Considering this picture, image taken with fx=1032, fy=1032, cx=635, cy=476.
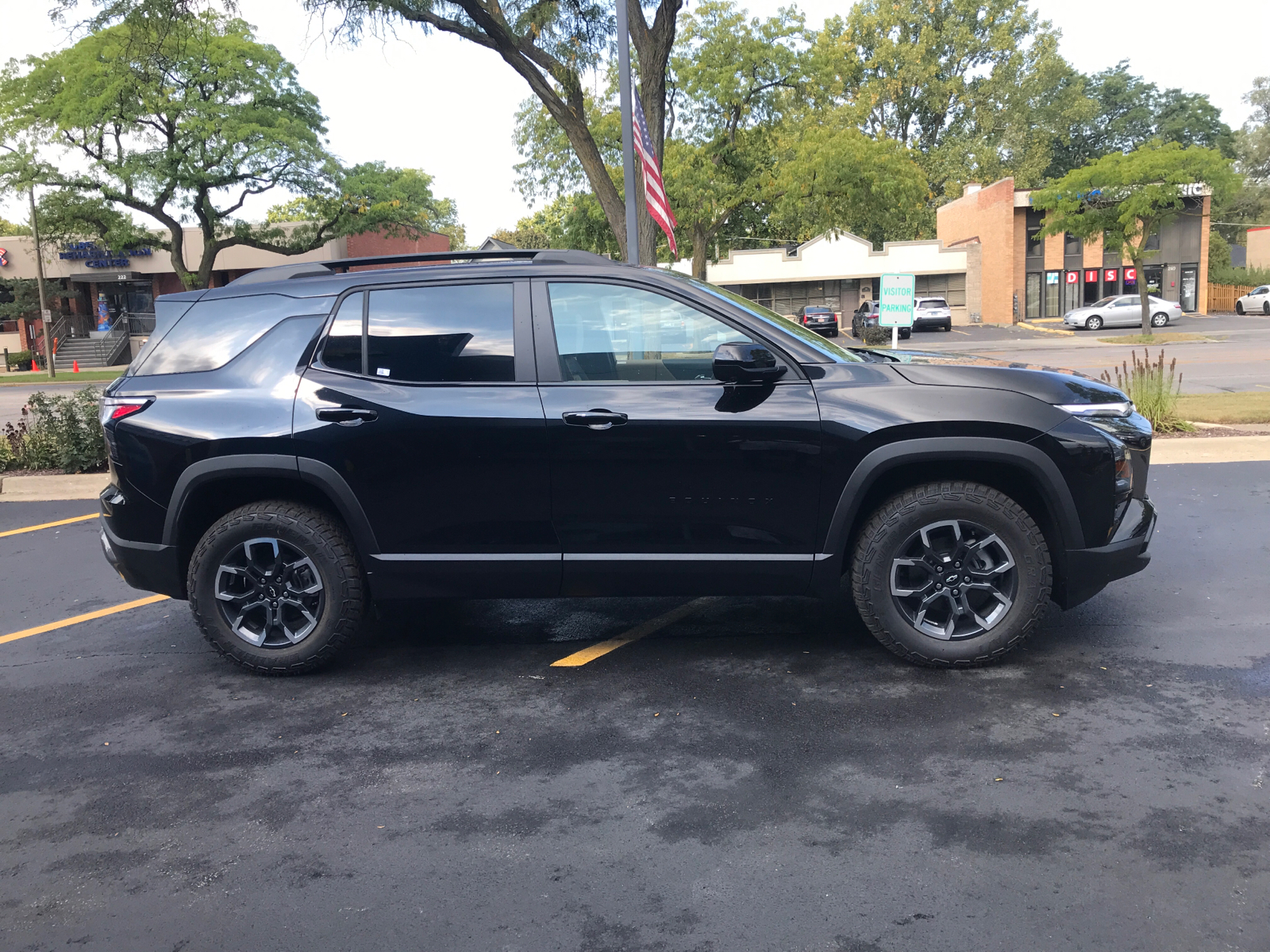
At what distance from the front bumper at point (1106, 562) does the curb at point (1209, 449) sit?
565 cm

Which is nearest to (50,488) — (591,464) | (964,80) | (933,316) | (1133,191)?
(591,464)

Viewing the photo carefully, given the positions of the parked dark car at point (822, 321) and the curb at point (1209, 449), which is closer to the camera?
the curb at point (1209, 449)

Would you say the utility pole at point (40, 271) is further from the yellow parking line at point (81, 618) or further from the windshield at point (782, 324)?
the windshield at point (782, 324)

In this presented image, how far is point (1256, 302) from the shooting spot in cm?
4900

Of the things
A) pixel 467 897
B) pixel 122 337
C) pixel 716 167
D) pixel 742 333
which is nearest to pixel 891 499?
pixel 742 333

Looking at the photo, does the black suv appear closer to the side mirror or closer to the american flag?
the side mirror

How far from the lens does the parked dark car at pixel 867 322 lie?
41406 mm

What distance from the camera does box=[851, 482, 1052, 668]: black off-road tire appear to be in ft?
14.4

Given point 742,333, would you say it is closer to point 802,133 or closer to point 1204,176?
point 802,133

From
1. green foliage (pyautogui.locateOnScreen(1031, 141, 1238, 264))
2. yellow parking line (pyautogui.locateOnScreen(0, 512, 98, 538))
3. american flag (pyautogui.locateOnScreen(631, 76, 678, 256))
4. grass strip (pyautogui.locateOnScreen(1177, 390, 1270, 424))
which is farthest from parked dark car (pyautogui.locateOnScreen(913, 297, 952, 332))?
yellow parking line (pyautogui.locateOnScreen(0, 512, 98, 538))

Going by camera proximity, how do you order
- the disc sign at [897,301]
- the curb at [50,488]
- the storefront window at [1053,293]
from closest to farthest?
the curb at [50,488], the disc sign at [897,301], the storefront window at [1053,293]

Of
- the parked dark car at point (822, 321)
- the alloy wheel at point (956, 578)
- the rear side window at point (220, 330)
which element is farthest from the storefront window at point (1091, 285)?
the rear side window at point (220, 330)

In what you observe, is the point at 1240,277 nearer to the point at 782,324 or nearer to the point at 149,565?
the point at 782,324

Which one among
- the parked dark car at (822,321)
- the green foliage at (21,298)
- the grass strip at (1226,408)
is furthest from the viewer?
the green foliage at (21,298)
